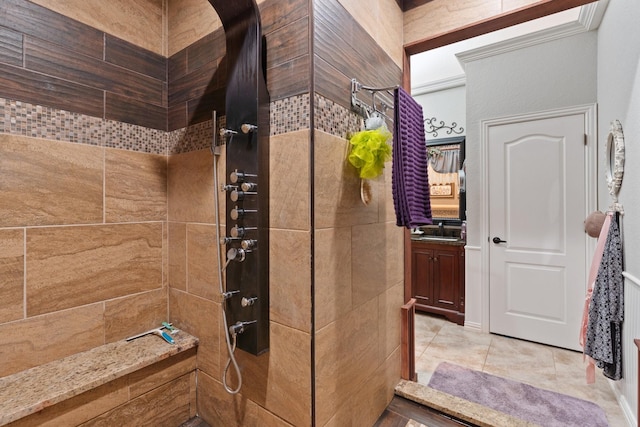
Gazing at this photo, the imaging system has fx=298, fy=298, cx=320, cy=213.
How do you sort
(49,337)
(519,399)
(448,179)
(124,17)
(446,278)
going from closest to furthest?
(49,337)
(124,17)
(519,399)
(446,278)
(448,179)

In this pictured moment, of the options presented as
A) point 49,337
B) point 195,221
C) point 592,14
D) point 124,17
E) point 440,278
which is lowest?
point 440,278

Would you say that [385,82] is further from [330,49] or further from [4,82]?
[4,82]

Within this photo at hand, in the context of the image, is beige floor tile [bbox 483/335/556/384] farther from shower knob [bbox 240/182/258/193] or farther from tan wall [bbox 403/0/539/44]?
tan wall [bbox 403/0/539/44]

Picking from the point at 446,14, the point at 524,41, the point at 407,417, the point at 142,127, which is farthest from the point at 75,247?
the point at 524,41

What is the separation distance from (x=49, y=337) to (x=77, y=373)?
252mm

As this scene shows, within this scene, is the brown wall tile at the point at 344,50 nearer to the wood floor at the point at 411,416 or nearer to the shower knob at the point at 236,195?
the shower knob at the point at 236,195

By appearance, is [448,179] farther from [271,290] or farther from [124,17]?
[124,17]

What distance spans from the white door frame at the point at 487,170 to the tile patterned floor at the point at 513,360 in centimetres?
32

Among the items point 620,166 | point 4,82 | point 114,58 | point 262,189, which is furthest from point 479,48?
point 4,82

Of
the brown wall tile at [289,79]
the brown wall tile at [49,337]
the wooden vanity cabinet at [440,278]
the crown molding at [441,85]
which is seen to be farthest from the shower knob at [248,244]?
the crown molding at [441,85]

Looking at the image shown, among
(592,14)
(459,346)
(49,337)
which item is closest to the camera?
(49,337)

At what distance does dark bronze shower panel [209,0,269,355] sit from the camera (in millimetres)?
1264

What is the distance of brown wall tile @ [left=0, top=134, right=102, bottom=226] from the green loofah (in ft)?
4.53

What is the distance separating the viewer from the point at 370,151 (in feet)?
4.25
